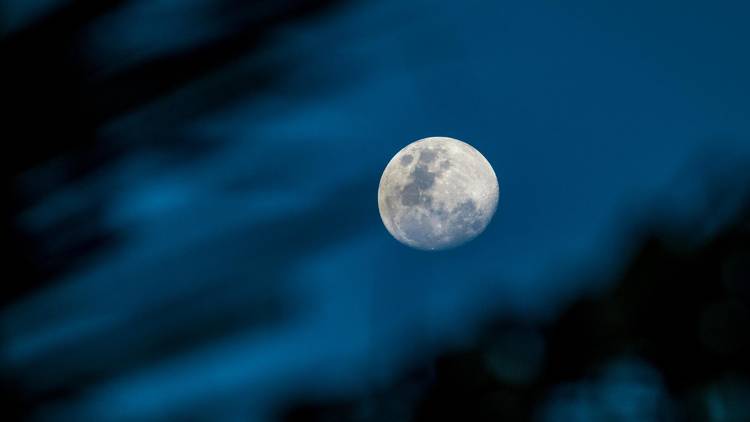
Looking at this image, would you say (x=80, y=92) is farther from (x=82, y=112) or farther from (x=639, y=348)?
(x=639, y=348)

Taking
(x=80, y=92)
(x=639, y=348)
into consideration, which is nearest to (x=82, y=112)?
(x=80, y=92)

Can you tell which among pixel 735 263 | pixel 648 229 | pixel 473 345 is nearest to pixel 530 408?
pixel 473 345

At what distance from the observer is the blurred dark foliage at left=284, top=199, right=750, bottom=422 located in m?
1.60

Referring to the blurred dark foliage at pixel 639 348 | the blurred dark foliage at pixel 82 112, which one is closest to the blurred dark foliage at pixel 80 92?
the blurred dark foliage at pixel 82 112

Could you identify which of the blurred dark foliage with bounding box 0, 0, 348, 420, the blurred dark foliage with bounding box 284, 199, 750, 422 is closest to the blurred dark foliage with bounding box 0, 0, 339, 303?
the blurred dark foliage with bounding box 0, 0, 348, 420

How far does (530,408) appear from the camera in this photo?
1.89 meters

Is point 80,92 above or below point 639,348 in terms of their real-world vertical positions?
below

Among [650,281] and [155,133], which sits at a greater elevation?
[650,281]

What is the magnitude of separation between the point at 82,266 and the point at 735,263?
2626 millimetres

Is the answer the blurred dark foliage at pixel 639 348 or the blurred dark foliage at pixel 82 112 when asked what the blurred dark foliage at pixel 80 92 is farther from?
the blurred dark foliage at pixel 639 348

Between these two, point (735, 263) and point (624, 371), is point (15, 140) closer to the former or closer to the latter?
point (735, 263)

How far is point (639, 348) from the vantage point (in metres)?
3.52

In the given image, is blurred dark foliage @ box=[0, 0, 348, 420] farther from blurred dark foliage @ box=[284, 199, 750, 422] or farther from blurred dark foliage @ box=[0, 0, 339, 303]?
blurred dark foliage @ box=[284, 199, 750, 422]

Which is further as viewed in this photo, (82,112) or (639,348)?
(639,348)
